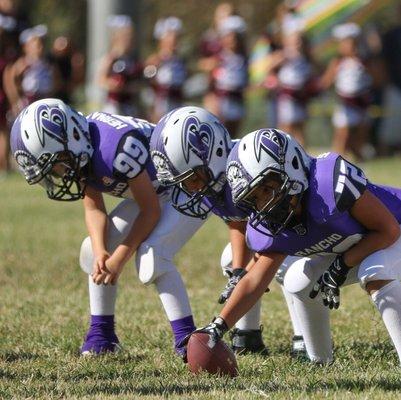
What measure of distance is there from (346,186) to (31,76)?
1087cm

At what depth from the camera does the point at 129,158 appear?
555cm

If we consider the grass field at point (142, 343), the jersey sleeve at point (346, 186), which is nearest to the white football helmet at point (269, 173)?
the jersey sleeve at point (346, 186)

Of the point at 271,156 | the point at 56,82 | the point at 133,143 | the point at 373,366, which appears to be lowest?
the point at 373,366

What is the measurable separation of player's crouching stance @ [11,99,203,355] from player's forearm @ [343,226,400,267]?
40.6 inches

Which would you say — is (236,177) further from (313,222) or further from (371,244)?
(371,244)

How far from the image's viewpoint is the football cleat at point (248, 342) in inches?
229

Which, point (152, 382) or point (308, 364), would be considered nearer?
point (152, 382)

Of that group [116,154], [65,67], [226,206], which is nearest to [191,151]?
[226,206]

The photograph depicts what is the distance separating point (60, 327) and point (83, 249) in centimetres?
79

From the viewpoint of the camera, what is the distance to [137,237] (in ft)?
18.2

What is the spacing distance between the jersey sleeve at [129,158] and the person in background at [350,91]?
33.4 ft

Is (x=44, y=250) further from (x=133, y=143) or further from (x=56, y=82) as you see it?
(x=56, y=82)

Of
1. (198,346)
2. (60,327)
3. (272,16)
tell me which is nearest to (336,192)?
(198,346)

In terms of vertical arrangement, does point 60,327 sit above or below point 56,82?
below
